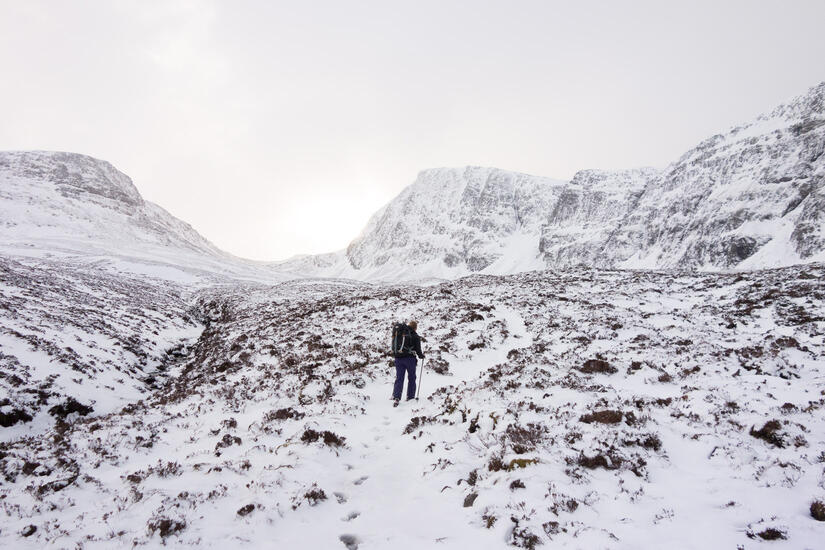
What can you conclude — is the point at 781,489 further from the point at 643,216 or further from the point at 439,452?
the point at 643,216

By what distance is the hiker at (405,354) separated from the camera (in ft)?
44.0

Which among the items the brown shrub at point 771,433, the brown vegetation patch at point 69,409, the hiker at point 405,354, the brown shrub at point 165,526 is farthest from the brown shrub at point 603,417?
the brown vegetation patch at point 69,409

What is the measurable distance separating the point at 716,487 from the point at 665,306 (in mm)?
23616

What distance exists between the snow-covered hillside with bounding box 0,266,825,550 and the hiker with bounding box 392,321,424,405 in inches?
28.5

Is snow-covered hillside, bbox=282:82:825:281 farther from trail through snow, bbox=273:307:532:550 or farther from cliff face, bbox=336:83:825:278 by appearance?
trail through snow, bbox=273:307:532:550

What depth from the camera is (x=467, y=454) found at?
29.8 ft

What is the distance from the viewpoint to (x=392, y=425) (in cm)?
1181

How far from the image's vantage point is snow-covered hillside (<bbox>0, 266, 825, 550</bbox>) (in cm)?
620

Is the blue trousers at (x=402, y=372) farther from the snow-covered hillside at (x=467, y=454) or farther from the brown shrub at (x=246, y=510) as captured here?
the brown shrub at (x=246, y=510)

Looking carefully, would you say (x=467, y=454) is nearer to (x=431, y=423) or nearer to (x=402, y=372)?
(x=431, y=423)

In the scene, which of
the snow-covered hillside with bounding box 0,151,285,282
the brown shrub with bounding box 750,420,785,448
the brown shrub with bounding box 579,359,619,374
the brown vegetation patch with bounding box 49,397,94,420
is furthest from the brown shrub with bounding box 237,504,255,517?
the snow-covered hillside with bounding box 0,151,285,282

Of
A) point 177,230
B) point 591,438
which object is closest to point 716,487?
point 591,438

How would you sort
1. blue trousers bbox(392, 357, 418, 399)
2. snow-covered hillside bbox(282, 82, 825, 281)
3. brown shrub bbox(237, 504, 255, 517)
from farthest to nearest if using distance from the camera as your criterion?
snow-covered hillside bbox(282, 82, 825, 281), blue trousers bbox(392, 357, 418, 399), brown shrub bbox(237, 504, 255, 517)

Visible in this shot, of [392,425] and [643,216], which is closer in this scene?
[392,425]
